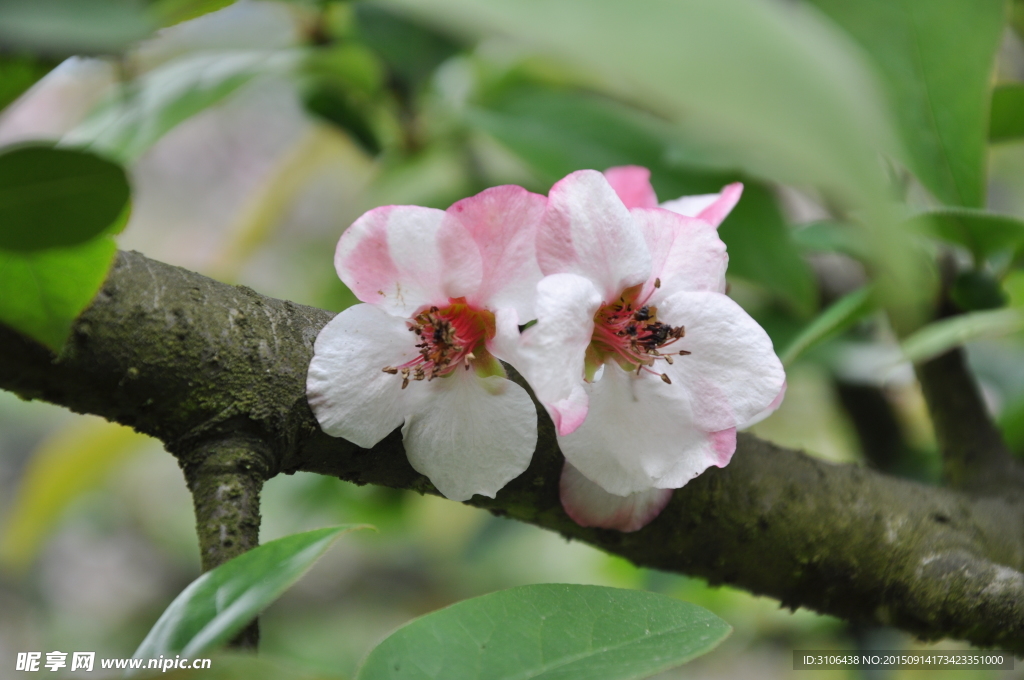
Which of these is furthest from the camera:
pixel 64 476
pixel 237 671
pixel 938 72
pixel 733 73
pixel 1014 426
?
pixel 64 476

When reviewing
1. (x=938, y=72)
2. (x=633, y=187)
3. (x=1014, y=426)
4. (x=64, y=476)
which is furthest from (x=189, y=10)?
(x=64, y=476)

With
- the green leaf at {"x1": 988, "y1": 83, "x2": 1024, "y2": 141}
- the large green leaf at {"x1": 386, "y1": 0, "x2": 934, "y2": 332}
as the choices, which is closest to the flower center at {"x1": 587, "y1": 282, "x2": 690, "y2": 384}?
the large green leaf at {"x1": 386, "y1": 0, "x2": 934, "y2": 332}

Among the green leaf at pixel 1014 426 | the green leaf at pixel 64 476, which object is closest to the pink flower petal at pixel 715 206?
the green leaf at pixel 1014 426

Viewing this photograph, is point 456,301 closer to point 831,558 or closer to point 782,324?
point 831,558

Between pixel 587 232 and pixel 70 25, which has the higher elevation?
pixel 70 25

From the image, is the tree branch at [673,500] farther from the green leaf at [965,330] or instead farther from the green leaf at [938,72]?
the green leaf at [938,72]

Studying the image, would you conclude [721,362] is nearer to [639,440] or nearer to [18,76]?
[639,440]

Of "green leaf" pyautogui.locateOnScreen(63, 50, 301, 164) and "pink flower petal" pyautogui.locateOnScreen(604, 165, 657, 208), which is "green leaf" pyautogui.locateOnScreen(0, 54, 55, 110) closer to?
"pink flower petal" pyautogui.locateOnScreen(604, 165, 657, 208)
